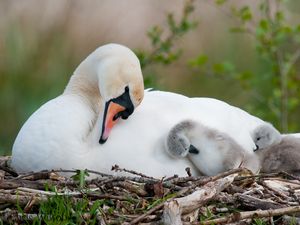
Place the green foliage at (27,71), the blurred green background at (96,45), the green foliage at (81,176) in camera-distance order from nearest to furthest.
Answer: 1. the green foliage at (81,176)
2. the green foliage at (27,71)
3. the blurred green background at (96,45)

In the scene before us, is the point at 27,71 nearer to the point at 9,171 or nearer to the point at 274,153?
the point at 9,171

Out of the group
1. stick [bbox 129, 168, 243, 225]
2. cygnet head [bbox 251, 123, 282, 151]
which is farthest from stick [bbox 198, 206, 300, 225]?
cygnet head [bbox 251, 123, 282, 151]

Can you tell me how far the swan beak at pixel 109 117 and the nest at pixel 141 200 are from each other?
0.35 meters

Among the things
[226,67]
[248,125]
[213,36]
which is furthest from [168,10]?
[248,125]

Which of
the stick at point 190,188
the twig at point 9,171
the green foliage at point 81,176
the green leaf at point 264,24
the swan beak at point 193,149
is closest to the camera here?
the stick at point 190,188

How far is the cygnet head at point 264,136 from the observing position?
8.16 meters

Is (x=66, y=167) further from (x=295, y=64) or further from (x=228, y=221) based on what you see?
(x=295, y=64)

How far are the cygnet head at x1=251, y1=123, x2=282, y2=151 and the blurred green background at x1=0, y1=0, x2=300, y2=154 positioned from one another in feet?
10.5

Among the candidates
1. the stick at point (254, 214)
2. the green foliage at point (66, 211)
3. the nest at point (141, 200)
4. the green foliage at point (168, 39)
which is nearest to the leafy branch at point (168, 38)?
the green foliage at point (168, 39)

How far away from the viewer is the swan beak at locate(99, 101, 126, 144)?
7.81m

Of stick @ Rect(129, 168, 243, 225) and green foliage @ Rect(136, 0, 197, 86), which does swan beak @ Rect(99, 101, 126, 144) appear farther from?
green foliage @ Rect(136, 0, 197, 86)

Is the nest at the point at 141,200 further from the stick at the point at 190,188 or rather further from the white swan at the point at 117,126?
the white swan at the point at 117,126

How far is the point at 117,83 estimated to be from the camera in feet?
26.5

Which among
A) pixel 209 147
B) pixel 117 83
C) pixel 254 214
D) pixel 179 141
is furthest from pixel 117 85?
pixel 254 214
